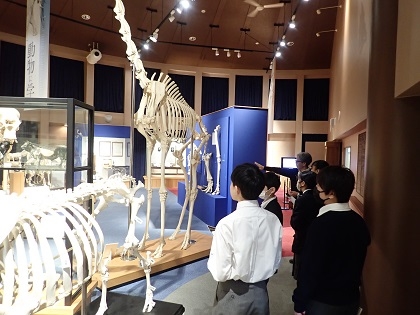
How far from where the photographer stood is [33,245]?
1699 mm

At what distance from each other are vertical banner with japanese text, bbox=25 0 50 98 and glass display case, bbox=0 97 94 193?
1638 millimetres

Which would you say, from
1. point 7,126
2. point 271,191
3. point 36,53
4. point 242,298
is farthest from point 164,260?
point 36,53

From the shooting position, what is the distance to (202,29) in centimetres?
1266

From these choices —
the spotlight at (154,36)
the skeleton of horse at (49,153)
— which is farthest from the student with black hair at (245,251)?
the spotlight at (154,36)

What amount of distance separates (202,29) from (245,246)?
12.0 meters

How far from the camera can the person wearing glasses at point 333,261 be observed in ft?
5.96

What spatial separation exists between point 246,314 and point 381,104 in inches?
77.0

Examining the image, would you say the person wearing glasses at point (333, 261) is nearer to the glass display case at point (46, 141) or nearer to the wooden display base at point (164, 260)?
the glass display case at point (46, 141)

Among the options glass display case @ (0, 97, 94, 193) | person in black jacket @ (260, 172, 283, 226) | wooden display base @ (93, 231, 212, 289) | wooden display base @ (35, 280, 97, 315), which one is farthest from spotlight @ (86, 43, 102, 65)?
wooden display base @ (35, 280, 97, 315)

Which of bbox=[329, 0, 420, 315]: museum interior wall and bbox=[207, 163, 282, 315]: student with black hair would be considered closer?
bbox=[207, 163, 282, 315]: student with black hair

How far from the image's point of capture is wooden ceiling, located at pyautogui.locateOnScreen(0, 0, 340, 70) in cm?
1056

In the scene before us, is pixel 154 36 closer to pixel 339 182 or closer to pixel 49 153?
pixel 49 153

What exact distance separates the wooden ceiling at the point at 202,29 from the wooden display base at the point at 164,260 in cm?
698

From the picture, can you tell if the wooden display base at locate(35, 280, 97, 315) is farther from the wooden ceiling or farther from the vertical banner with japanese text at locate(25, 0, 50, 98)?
the wooden ceiling
